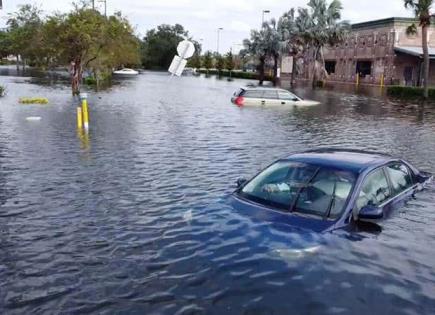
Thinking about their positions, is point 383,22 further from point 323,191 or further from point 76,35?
point 323,191

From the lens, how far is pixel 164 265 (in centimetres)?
673

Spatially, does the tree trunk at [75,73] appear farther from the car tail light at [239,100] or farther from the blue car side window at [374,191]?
the blue car side window at [374,191]

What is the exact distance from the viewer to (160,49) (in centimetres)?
15750

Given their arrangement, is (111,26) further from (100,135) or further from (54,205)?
(54,205)

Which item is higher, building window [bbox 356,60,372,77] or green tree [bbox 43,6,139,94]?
green tree [bbox 43,6,139,94]

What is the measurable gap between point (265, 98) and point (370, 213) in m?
25.8

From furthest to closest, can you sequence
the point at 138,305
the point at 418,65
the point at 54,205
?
the point at 418,65, the point at 54,205, the point at 138,305

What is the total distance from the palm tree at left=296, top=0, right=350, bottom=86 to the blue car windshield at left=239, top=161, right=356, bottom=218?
58.0m

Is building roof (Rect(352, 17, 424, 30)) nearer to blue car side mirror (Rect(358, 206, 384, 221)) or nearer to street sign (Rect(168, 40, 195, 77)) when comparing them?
street sign (Rect(168, 40, 195, 77))

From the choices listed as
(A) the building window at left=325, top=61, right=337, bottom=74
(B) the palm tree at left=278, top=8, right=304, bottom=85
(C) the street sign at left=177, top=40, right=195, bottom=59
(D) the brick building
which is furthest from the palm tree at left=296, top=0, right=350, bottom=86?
(C) the street sign at left=177, top=40, right=195, bottom=59

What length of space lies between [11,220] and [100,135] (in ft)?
32.8

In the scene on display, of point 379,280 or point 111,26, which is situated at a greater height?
point 111,26

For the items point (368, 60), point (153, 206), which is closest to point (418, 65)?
point (368, 60)

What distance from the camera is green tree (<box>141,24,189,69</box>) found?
156875 mm
